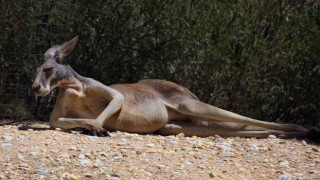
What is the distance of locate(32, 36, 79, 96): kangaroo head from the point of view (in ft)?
24.1

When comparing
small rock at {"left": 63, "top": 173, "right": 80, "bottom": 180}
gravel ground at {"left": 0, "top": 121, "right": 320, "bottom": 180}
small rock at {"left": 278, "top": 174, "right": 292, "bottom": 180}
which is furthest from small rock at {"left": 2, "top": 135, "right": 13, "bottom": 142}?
small rock at {"left": 278, "top": 174, "right": 292, "bottom": 180}

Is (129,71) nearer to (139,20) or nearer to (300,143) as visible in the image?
(139,20)

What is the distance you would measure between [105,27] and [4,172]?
4086mm

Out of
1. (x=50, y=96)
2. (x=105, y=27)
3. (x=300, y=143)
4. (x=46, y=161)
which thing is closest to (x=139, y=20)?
(x=105, y=27)

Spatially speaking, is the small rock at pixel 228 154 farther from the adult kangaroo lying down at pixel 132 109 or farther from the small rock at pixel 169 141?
the adult kangaroo lying down at pixel 132 109

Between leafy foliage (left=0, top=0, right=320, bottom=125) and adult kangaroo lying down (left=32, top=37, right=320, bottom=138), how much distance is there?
1045mm

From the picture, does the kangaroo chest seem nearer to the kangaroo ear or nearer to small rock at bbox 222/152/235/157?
the kangaroo ear

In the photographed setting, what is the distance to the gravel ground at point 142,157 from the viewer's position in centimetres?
A: 579

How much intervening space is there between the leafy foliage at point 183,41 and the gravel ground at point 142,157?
1.97 metres

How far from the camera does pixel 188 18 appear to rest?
924 centimetres

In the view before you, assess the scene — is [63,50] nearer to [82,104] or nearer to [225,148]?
[82,104]

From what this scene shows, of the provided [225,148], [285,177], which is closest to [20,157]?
[225,148]

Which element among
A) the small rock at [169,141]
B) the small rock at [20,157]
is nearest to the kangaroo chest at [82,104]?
the small rock at [169,141]

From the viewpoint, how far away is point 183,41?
9250 millimetres
